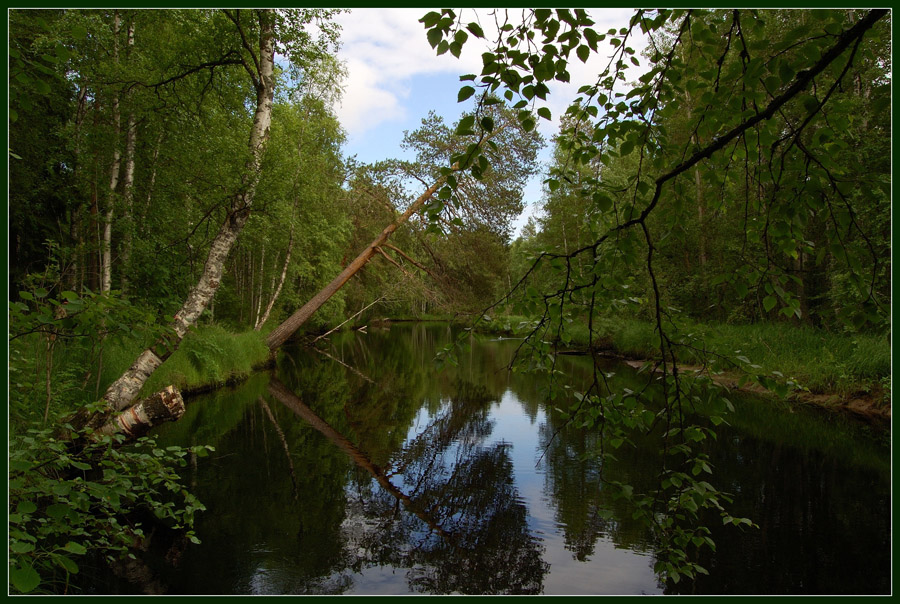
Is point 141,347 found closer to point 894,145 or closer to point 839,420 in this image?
point 894,145

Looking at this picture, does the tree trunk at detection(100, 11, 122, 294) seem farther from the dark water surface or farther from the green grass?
the dark water surface

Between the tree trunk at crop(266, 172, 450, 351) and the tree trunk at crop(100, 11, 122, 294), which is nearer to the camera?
the tree trunk at crop(100, 11, 122, 294)

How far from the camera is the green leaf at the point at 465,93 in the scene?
5.61 ft

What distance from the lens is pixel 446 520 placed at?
19.0 feet

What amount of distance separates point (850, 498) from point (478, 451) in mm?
4952

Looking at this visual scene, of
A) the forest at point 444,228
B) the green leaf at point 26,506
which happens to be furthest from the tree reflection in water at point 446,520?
the green leaf at point 26,506

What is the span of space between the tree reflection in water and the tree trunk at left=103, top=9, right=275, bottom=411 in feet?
9.93

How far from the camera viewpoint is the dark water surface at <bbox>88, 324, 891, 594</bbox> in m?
4.56

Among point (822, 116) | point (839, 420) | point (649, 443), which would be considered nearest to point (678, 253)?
point (839, 420)

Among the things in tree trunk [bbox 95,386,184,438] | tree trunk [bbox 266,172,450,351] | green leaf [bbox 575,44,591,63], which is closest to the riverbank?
tree trunk [bbox 266,172,450,351]

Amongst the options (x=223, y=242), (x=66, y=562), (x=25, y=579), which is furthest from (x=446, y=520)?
(x=223, y=242)

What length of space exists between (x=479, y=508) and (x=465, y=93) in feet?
17.9

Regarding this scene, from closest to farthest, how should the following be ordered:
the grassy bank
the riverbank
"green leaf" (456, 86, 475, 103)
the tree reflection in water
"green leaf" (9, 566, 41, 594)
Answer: "green leaf" (456, 86, 475, 103) → "green leaf" (9, 566, 41, 594) → the tree reflection in water → the riverbank → the grassy bank

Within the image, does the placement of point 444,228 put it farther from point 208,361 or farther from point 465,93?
point 465,93
